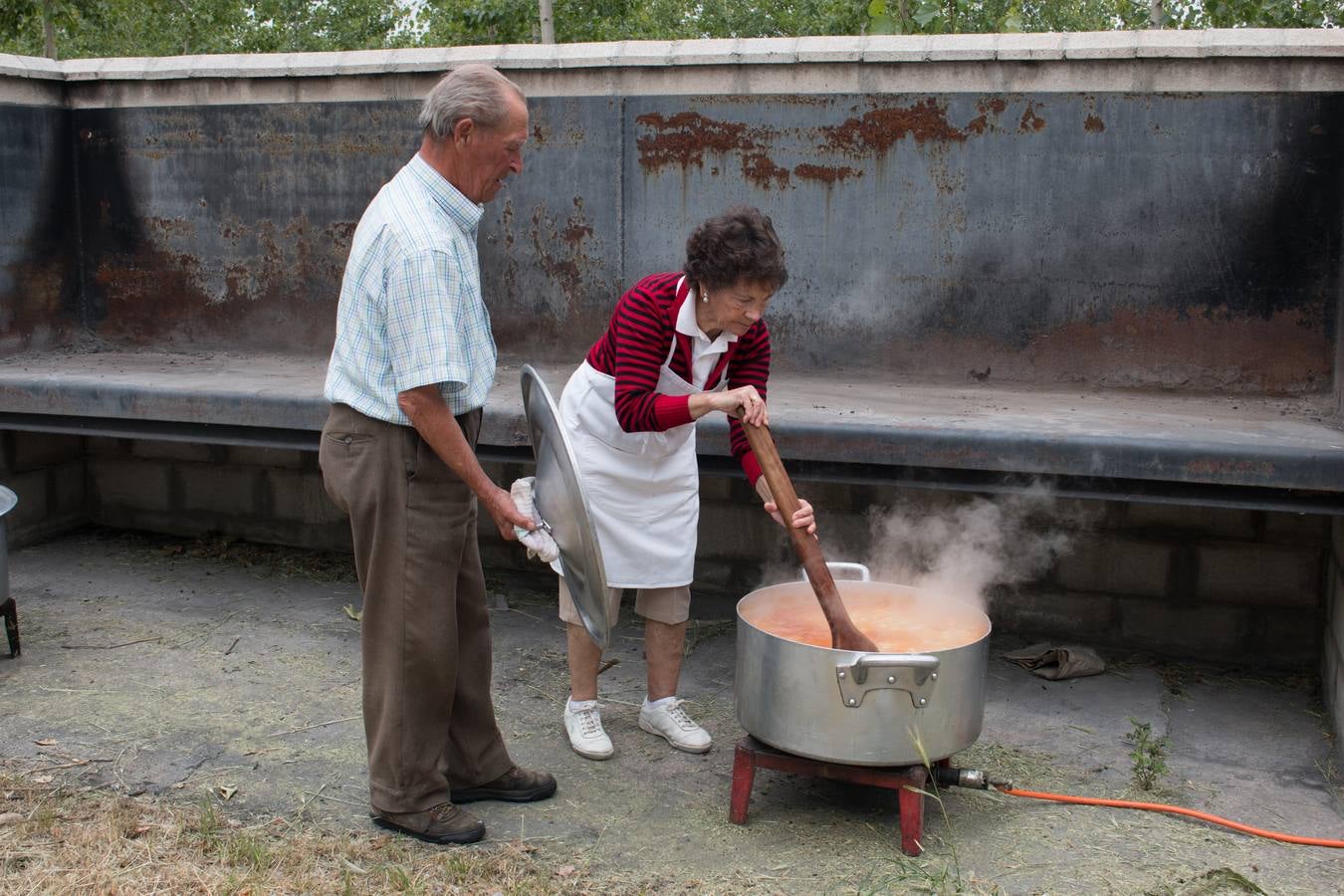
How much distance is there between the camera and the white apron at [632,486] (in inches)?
143

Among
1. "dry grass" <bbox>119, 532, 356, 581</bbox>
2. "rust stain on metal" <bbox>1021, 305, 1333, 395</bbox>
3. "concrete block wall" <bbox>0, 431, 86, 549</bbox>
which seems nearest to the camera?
"rust stain on metal" <bbox>1021, 305, 1333, 395</bbox>

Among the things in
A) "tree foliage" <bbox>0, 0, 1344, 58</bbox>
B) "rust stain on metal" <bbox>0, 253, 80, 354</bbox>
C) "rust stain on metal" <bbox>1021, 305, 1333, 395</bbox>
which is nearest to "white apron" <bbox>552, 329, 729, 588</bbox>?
"rust stain on metal" <bbox>1021, 305, 1333, 395</bbox>

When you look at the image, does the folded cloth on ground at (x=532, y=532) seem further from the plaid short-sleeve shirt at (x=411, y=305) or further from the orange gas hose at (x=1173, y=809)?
the orange gas hose at (x=1173, y=809)

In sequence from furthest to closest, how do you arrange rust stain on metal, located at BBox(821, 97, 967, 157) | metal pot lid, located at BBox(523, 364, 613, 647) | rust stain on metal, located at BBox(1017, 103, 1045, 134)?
rust stain on metal, located at BBox(821, 97, 967, 157) → rust stain on metal, located at BBox(1017, 103, 1045, 134) → metal pot lid, located at BBox(523, 364, 613, 647)

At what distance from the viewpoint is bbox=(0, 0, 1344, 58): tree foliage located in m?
13.0

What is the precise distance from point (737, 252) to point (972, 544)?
7.36ft

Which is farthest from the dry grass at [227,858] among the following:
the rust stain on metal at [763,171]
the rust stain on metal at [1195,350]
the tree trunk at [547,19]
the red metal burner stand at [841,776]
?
the tree trunk at [547,19]

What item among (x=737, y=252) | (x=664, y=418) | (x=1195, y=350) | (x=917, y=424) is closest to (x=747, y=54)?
(x=917, y=424)

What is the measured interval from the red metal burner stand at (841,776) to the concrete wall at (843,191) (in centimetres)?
247

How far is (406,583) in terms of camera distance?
120 inches

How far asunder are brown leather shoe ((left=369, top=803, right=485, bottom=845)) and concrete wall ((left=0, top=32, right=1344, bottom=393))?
285 cm

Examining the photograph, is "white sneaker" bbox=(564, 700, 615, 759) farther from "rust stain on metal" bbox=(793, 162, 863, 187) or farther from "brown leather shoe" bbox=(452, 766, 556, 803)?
"rust stain on metal" bbox=(793, 162, 863, 187)

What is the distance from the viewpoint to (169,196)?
6324 millimetres

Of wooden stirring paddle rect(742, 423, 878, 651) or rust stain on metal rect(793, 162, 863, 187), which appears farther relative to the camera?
rust stain on metal rect(793, 162, 863, 187)
